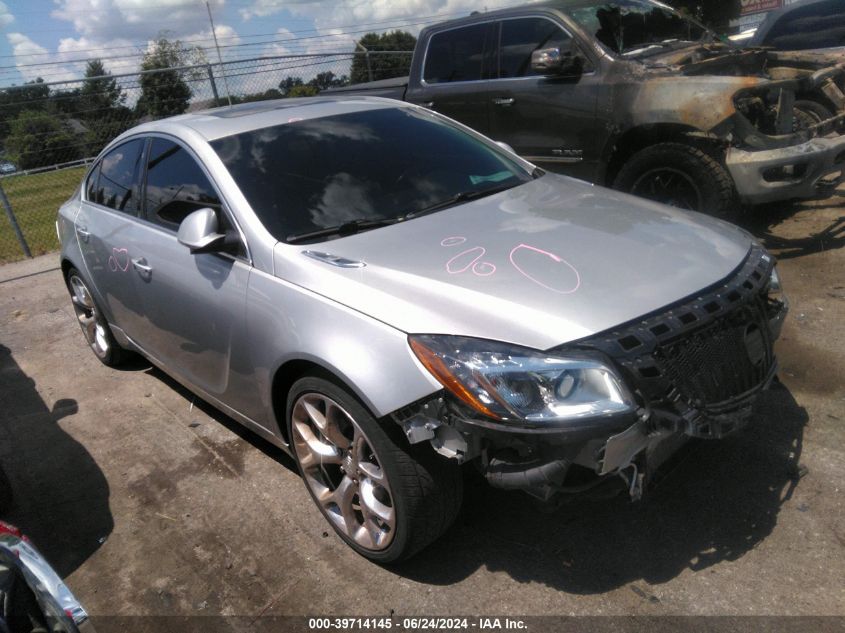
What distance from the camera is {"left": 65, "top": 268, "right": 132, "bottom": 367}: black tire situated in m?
4.85

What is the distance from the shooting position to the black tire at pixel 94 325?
4.85 m

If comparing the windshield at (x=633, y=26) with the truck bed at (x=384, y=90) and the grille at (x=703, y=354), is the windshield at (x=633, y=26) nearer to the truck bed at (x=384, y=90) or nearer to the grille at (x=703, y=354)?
the truck bed at (x=384, y=90)

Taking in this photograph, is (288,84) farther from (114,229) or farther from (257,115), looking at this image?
(257,115)

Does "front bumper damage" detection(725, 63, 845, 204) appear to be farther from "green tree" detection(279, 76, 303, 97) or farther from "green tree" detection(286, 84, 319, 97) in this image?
"green tree" detection(286, 84, 319, 97)

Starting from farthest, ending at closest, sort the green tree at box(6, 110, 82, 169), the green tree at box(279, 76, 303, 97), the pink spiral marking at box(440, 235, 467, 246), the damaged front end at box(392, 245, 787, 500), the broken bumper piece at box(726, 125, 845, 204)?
the green tree at box(279, 76, 303, 97), the green tree at box(6, 110, 82, 169), the broken bumper piece at box(726, 125, 845, 204), the pink spiral marking at box(440, 235, 467, 246), the damaged front end at box(392, 245, 787, 500)

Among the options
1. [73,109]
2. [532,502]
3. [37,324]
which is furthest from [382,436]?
[73,109]

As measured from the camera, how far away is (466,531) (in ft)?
9.56

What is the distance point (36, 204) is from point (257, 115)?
1158cm

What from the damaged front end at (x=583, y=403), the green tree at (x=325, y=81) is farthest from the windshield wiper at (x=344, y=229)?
the green tree at (x=325, y=81)

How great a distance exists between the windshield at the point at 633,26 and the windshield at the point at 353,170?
262 centimetres

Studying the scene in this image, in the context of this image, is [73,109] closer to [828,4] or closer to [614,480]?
[828,4]

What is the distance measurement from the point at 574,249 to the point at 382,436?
3.37 ft

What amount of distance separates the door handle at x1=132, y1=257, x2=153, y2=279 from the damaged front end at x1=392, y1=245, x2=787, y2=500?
1953 millimetres

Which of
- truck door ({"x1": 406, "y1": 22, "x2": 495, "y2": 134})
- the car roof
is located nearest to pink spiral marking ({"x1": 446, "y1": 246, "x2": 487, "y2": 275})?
the car roof
